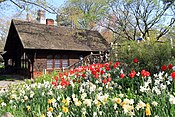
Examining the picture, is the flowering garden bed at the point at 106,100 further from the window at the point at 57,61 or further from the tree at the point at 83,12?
the window at the point at 57,61

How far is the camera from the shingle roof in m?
18.7

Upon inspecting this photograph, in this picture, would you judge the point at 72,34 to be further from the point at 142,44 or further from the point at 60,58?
the point at 142,44

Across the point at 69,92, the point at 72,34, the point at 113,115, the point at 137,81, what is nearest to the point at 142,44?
the point at 137,81

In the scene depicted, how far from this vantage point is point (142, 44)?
620cm

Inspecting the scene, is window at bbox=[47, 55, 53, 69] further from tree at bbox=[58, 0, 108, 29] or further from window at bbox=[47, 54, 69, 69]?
tree at bbox=[58, 0, 108, 29]

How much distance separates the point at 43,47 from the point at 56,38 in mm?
2965

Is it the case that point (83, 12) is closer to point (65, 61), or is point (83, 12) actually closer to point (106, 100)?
point (65, 61)

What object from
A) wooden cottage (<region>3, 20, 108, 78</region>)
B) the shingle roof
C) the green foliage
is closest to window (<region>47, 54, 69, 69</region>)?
wooden cottage (<region>3, 20, 108, 78</region>)

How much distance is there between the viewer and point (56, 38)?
831 inches

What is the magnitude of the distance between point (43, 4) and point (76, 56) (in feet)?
21.3

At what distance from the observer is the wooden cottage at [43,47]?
61.1ft

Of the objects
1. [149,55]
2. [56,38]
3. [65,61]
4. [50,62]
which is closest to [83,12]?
[56,38]

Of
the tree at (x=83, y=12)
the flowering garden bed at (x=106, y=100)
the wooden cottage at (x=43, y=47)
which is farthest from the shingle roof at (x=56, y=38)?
the flowering garden bed at (x=106, y=100)

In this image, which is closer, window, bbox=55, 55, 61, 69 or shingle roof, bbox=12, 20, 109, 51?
shingle roof, bbox=12, 20, 109, 51
